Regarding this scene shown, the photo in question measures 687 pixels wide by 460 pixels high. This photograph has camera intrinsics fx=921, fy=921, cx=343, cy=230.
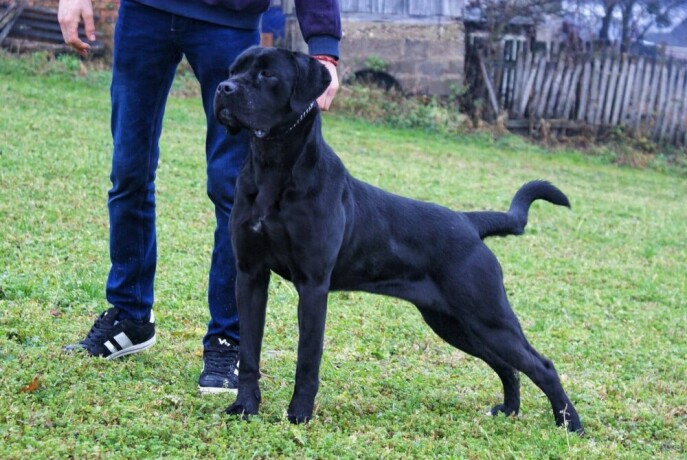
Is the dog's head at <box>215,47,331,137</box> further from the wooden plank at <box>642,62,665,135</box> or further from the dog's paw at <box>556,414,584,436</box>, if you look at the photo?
the wooden plank at <box>642,62,665,135</box>

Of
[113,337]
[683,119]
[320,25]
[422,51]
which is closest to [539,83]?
[422,51]

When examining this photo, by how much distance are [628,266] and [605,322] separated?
1.92m

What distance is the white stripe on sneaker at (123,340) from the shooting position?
13.4 feet

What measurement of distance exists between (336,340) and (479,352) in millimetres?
1155

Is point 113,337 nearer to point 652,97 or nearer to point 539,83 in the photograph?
point 539,83

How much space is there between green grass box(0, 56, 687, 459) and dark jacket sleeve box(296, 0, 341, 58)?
4.85 feet

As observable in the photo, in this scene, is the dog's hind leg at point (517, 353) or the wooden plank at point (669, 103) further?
the wooden plank at point (669, 103)

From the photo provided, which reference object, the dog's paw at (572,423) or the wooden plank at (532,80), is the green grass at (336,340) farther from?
the wooden plank at (532,80)

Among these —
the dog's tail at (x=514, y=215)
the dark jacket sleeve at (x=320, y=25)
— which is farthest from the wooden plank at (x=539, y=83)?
the dark jacket sleeve at (x=320, y=25)

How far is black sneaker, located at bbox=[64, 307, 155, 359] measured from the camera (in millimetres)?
4051

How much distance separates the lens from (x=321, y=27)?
377 centimetres

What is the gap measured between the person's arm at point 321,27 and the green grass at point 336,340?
145cm

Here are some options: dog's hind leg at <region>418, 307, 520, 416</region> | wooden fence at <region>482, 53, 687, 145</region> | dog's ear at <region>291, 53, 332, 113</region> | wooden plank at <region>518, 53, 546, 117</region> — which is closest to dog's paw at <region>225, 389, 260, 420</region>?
dog's hind leg at <region>418, 307, 520, 416</region>

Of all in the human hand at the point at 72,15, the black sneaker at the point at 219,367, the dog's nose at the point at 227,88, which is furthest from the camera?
the black sneaker at the point at 219,367
